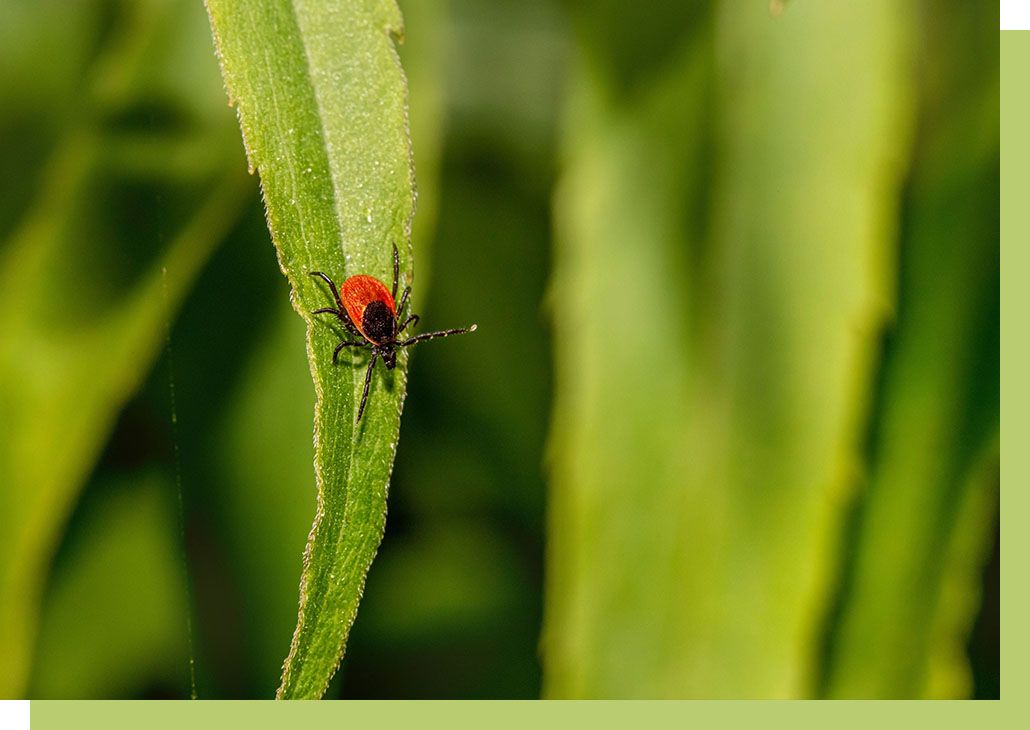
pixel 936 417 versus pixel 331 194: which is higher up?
pixel 331 194

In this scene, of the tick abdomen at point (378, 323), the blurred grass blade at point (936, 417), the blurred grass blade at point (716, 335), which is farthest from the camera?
the blurred grass blade at point (936, 417)

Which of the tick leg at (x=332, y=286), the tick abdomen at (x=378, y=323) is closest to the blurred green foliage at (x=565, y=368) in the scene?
the tick abdomen at (x=378, y=323)

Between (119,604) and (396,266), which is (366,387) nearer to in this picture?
(396,266)

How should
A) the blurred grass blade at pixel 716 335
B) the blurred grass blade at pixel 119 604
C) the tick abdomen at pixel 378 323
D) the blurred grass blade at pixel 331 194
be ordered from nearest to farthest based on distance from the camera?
the blurred grass blade at pixel 331 194, the tick abdomen at pixel 378 323, the blurred grass blade at pixel 716 335, the blurred grass blade at pixel 119 604
